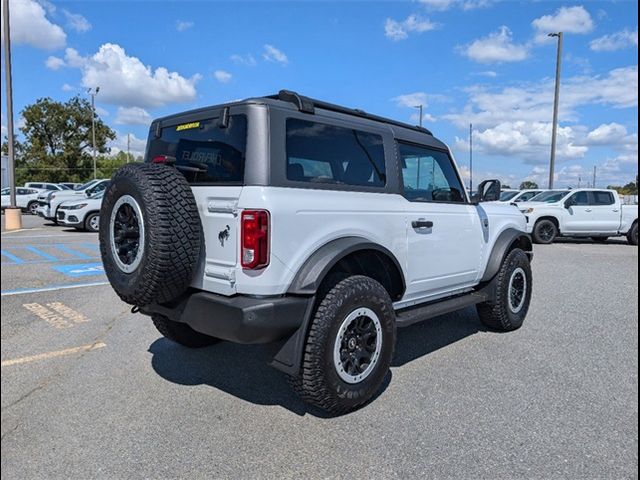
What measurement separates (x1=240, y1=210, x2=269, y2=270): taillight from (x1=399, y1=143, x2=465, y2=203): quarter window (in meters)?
1.56

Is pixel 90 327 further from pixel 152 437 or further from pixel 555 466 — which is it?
pixel 555 466

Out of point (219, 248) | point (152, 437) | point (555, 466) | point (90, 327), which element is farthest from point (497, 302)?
point (90, 327)

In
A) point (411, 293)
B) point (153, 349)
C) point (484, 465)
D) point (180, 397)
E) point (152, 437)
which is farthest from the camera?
point (153, 349)

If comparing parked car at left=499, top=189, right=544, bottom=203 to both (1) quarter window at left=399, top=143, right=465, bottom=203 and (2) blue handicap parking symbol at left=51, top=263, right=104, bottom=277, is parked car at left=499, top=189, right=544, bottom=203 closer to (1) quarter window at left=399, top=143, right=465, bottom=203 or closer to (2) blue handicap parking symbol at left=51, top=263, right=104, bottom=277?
(1) quarter window at left=399, top=143, right=465, bottom=203

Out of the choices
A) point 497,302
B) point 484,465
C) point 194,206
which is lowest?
point 484,465

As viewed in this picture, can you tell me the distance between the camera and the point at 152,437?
2.76 m

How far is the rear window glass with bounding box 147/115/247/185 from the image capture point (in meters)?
3.01

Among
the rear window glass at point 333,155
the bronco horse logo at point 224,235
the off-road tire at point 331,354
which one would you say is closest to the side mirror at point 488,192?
the rear window glass at point 333,155

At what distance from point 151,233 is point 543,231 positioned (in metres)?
14.3

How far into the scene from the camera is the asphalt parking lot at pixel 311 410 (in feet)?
8.15

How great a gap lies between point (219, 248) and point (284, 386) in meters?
1.29

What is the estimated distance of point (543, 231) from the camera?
48.0 feet

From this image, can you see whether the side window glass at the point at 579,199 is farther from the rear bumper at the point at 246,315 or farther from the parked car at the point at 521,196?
the rear bumper at the point at 246,315

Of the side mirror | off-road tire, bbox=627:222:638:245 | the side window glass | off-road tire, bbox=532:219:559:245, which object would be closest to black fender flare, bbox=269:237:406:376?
the side mirror
